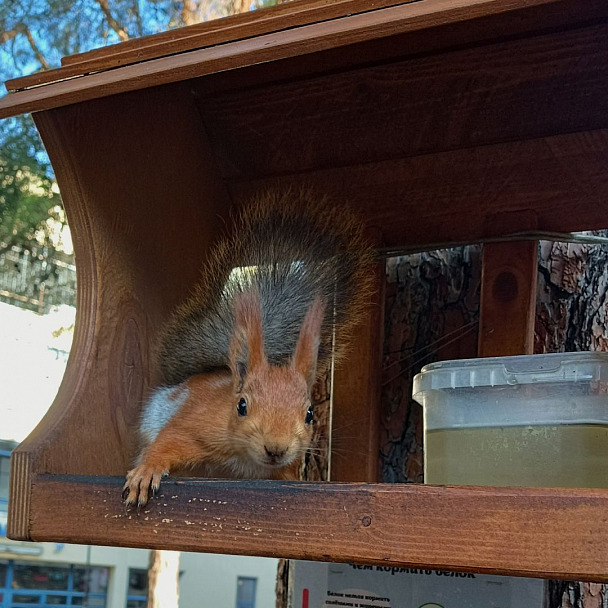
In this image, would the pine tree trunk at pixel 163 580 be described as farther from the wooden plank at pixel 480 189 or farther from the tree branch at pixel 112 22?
the tree branch at pixel 112 22

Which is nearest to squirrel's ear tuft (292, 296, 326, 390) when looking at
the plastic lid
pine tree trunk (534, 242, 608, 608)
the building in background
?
the plastic lid

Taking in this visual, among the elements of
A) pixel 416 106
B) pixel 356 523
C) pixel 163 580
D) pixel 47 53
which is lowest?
pixel 163 580

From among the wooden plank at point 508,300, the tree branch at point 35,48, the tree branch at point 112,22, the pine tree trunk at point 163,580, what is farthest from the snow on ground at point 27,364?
the wooden plank at point 508,300

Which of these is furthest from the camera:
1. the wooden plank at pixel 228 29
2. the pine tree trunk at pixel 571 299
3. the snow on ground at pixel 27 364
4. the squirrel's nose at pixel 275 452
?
the snow on ground at pixel 27 364

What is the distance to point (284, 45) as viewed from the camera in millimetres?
821

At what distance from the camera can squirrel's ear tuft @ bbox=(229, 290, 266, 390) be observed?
1117 millimetres

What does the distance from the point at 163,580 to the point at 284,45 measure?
140 cm

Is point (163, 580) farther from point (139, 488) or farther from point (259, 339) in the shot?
point (139, 488)

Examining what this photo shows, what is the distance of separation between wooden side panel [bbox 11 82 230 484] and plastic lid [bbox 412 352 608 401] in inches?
17.8

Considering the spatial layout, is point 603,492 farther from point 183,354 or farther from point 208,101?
point 208,101

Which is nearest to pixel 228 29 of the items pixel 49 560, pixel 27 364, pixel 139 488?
pixel 139 488

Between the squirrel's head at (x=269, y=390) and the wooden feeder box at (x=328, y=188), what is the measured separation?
0.14m

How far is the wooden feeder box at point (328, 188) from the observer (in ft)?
2.44

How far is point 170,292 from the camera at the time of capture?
131 centimetres
